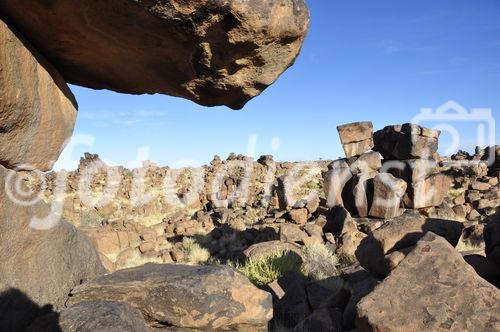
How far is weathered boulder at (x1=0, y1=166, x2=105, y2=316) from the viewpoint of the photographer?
407cm

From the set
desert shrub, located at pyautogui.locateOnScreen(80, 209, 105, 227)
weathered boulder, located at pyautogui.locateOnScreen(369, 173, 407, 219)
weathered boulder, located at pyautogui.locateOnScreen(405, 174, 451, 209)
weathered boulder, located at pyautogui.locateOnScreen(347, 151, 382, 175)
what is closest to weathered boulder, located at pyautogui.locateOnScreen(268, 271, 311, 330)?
weathered boulder, located at pyautogui.locateOnScreen(369, 173, 407, 219)

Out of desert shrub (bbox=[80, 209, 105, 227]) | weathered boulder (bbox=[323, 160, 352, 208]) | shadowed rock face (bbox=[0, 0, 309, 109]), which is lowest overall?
desert shrub (bbox=[80, 209, 105, 227])

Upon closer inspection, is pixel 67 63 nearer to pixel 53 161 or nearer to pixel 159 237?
pixel 53 161

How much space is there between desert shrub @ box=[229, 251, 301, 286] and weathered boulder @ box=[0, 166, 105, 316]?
465cm

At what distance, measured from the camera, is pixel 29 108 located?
4.15 m

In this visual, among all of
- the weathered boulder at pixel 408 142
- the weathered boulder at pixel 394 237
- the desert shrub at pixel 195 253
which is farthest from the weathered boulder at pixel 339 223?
the weathered boulder at pixel 394 237

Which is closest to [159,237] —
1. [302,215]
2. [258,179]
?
[302,215]

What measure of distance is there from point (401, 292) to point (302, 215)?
41.9 feet

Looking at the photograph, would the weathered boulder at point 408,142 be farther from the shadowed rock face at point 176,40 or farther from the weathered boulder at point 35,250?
the weathered boulder at point 35,250

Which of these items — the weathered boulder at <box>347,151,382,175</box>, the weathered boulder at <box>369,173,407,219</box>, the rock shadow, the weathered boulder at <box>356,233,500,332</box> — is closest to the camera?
the rock shadow

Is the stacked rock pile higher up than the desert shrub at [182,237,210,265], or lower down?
higher up

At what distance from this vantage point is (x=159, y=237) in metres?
16.8

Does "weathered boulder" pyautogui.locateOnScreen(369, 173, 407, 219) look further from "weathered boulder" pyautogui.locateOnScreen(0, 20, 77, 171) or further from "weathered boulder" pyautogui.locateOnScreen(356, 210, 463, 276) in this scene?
"weathered boulder" pyautogui.locateOnScreen(0, 20, 77, 171)

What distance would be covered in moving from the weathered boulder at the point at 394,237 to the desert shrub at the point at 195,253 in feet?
22.1
